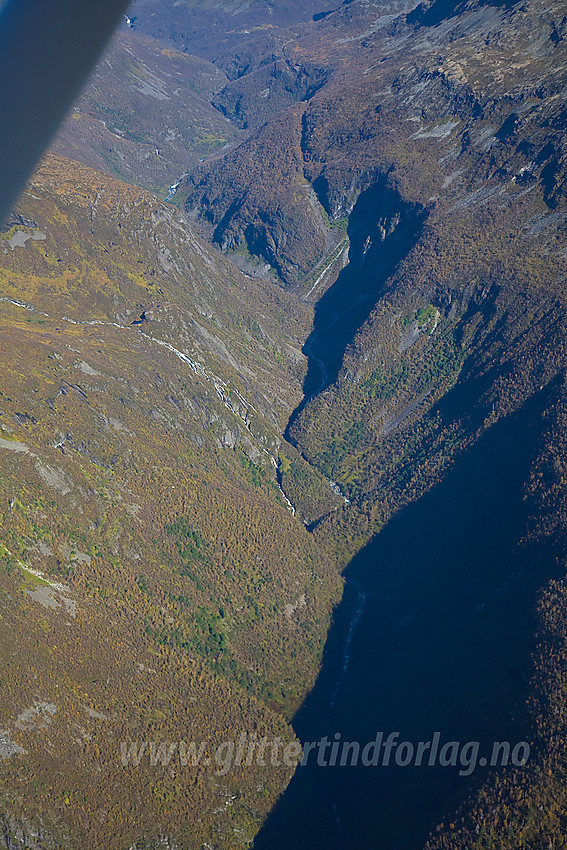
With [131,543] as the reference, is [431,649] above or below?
above

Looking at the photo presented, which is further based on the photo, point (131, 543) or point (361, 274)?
point (361, 274)

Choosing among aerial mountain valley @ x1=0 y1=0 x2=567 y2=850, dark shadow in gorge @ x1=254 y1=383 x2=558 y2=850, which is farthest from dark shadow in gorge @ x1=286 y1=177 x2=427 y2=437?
dark shadow in gorge @ x1=254 y1=383 x2=558 y2=850

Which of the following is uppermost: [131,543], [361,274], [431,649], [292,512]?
[361,274]

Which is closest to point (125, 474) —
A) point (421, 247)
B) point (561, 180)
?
Result: point (421, 247)

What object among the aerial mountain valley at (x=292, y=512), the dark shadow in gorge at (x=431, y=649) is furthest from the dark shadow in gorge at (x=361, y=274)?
the dark shadow in gorge at (x=431, y=649)

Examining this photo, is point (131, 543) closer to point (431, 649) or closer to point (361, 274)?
point (431, 649)

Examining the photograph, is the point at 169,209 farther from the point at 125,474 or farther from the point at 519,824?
the point at 519,824

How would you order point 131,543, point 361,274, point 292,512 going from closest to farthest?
1. point 131,543
2. point 292,512
3. point 361,274

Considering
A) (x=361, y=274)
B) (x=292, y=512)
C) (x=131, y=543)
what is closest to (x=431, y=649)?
(x=292, y=512)
